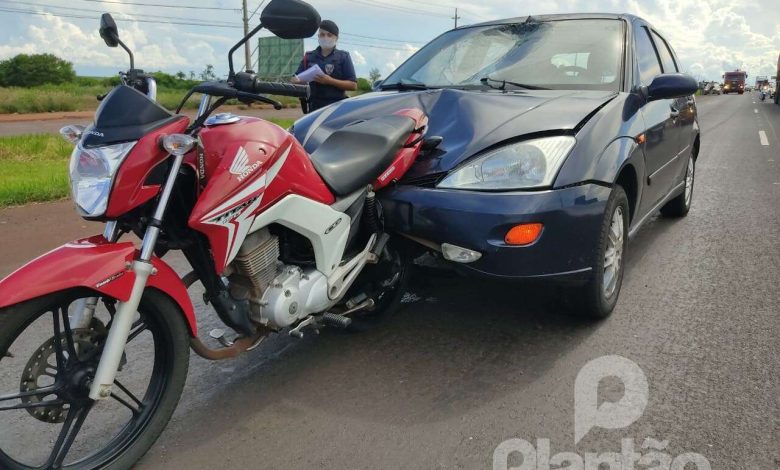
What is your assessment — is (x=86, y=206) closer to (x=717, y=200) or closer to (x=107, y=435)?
(x=107, y=435)

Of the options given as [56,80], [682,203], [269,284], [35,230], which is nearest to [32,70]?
[56,80]

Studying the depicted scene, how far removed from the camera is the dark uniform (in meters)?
6.26

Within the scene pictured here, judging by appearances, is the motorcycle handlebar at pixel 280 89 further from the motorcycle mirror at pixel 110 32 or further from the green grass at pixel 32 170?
the green grass at pixel 32 170

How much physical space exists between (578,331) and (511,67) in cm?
173

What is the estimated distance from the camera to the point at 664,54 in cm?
506

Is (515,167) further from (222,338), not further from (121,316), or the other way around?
(121,316)

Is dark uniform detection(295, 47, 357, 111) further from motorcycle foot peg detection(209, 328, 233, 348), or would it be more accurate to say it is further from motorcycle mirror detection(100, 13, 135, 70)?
motorcycle foot peg detection(209, 328, 233, 348)

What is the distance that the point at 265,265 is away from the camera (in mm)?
2604

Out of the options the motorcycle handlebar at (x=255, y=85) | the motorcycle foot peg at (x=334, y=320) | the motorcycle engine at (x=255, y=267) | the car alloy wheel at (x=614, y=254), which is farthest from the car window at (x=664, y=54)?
the motorcycle engine at (x=255, y=267)

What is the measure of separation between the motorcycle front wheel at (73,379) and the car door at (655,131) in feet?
9.69

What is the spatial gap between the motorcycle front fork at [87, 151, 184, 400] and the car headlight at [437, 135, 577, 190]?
1.36m

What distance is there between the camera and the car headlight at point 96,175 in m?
2.09

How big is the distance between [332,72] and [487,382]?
165 inches

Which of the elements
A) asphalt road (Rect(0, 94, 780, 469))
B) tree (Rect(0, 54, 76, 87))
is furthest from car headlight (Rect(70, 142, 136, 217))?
tree (Rect(0, 54, 76, 87))
